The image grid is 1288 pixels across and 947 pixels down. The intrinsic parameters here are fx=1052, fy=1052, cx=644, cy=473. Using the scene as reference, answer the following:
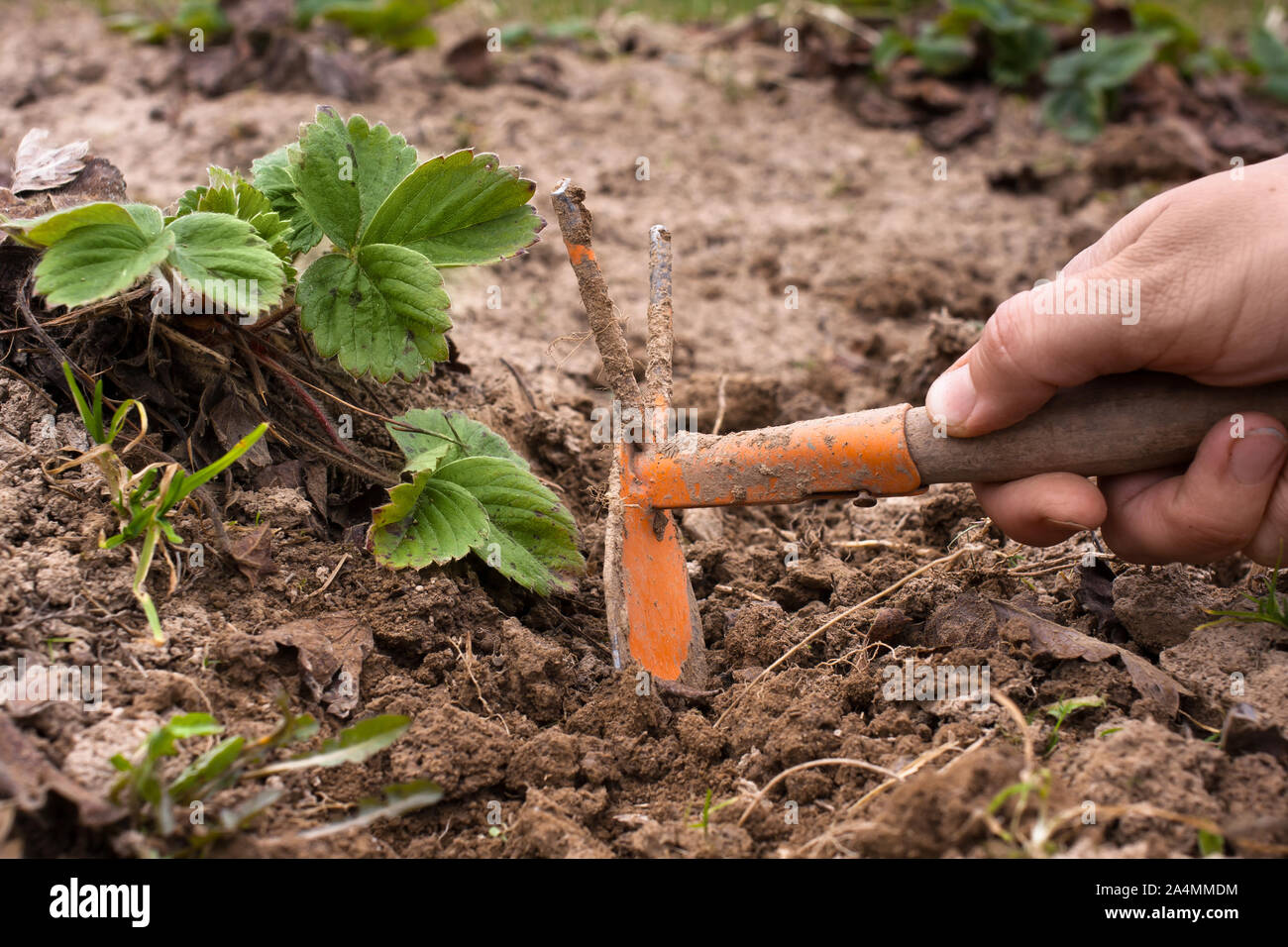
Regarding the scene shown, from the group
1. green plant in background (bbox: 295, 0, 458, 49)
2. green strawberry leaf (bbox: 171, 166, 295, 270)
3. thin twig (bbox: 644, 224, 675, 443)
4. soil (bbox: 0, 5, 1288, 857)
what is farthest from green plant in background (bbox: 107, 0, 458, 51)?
thin twig (bbox: 644, 224, 675, 443)

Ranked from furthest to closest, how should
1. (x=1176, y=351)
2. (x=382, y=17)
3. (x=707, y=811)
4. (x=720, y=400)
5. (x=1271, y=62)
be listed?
(x=1271, y=62) < (x=382, y=17) < (x=720, y=400) < (x=1176, y=351) < (x=707, y=811)

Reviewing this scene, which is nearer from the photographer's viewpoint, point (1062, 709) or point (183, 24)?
point (1062, 709)

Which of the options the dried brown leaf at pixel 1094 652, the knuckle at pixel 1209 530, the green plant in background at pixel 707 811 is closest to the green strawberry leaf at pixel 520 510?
the green plant in background at pixel 707 811

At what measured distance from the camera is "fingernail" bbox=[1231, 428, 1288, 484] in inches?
70.2

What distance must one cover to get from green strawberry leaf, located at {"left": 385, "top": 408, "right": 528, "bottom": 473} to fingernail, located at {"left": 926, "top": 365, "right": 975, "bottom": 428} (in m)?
0.86

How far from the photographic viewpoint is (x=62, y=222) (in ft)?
5.87

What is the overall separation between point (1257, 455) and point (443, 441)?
1.54m

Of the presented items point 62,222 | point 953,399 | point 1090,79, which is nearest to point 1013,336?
point 953,399

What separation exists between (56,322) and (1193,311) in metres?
2.02

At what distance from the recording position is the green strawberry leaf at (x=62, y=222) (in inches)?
70.0

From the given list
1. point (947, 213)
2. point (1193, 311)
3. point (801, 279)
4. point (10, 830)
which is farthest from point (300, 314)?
point (947, 213)

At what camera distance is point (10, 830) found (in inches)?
54.8

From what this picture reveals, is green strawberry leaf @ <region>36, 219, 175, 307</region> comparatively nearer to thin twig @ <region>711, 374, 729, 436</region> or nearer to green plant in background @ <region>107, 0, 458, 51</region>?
thin twig @ <region>711, 374, 729, 436</region>

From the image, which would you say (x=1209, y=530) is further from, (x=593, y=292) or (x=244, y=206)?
(x=244, y=206)
